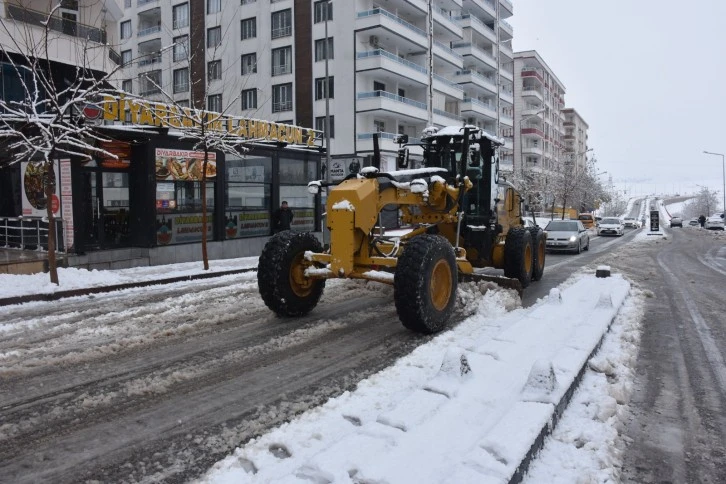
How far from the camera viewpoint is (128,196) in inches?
598

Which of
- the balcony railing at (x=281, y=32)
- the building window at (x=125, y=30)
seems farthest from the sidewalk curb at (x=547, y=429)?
the building window at (x=125, y=30)

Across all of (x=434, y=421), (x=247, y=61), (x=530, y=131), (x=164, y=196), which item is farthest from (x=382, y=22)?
(x=530, y=131)

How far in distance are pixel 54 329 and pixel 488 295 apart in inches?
248

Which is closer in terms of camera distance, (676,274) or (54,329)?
(54,329)

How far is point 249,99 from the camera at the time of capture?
42.3 metres

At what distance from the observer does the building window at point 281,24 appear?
Answer: 40281 mm

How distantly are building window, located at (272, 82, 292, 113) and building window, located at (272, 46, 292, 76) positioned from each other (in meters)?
1.00

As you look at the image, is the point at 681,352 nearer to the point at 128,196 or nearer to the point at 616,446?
the point at 616,446

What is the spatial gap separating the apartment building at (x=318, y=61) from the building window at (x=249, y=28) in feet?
0.25

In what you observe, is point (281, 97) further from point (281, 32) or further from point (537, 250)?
point (537, 250)

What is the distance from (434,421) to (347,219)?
3186mm

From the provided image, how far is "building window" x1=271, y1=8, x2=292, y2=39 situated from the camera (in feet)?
132

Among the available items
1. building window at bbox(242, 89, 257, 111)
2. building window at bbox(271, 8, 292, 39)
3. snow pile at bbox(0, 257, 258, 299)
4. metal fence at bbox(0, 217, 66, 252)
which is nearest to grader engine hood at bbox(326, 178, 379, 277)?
snow pile at bbox(0, 257, 258, 299)

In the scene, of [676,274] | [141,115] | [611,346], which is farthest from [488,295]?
[141,115]
